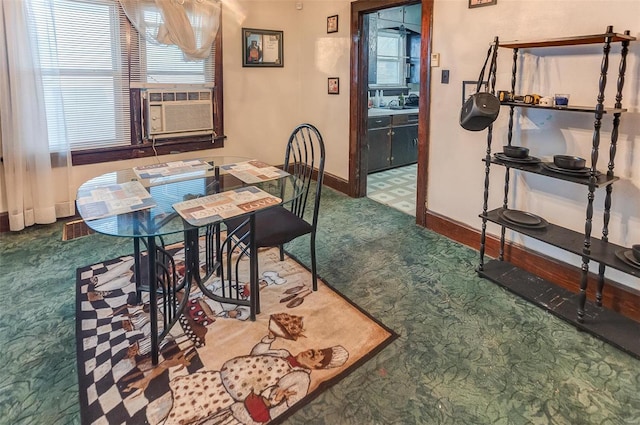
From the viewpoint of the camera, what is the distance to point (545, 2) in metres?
2.41

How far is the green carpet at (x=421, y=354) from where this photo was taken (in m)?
1.63

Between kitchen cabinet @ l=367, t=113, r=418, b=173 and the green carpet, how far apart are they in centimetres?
250

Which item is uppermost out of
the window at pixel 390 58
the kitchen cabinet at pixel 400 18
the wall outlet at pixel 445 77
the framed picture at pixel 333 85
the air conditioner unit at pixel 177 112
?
the kitchen cabinet at pixel 400 18

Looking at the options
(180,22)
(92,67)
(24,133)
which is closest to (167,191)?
(24,133)

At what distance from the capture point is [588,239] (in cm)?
211

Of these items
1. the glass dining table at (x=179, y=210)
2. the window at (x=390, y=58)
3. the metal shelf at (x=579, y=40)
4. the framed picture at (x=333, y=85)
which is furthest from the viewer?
the window at (x=390, y=58)

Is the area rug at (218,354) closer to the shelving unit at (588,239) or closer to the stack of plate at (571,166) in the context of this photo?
the shelving unit at (588,239)

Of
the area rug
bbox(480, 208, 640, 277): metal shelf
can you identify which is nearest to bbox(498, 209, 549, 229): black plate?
bbox(480, 208, 640, 277): metal shelf

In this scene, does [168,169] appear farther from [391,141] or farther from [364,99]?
[391,141]

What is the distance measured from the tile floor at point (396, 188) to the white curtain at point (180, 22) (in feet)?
7.65

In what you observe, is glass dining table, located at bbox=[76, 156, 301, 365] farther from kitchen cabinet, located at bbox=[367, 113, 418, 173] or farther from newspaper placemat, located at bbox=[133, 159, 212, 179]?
kitchen cabinet, located at bbox=[367, 113, 418, 173]

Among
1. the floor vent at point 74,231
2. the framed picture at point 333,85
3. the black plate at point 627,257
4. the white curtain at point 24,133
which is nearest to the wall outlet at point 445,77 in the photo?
the framed picture at point 333,85

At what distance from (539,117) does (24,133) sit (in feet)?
12.4

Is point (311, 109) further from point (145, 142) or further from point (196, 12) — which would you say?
point (145, 142)
